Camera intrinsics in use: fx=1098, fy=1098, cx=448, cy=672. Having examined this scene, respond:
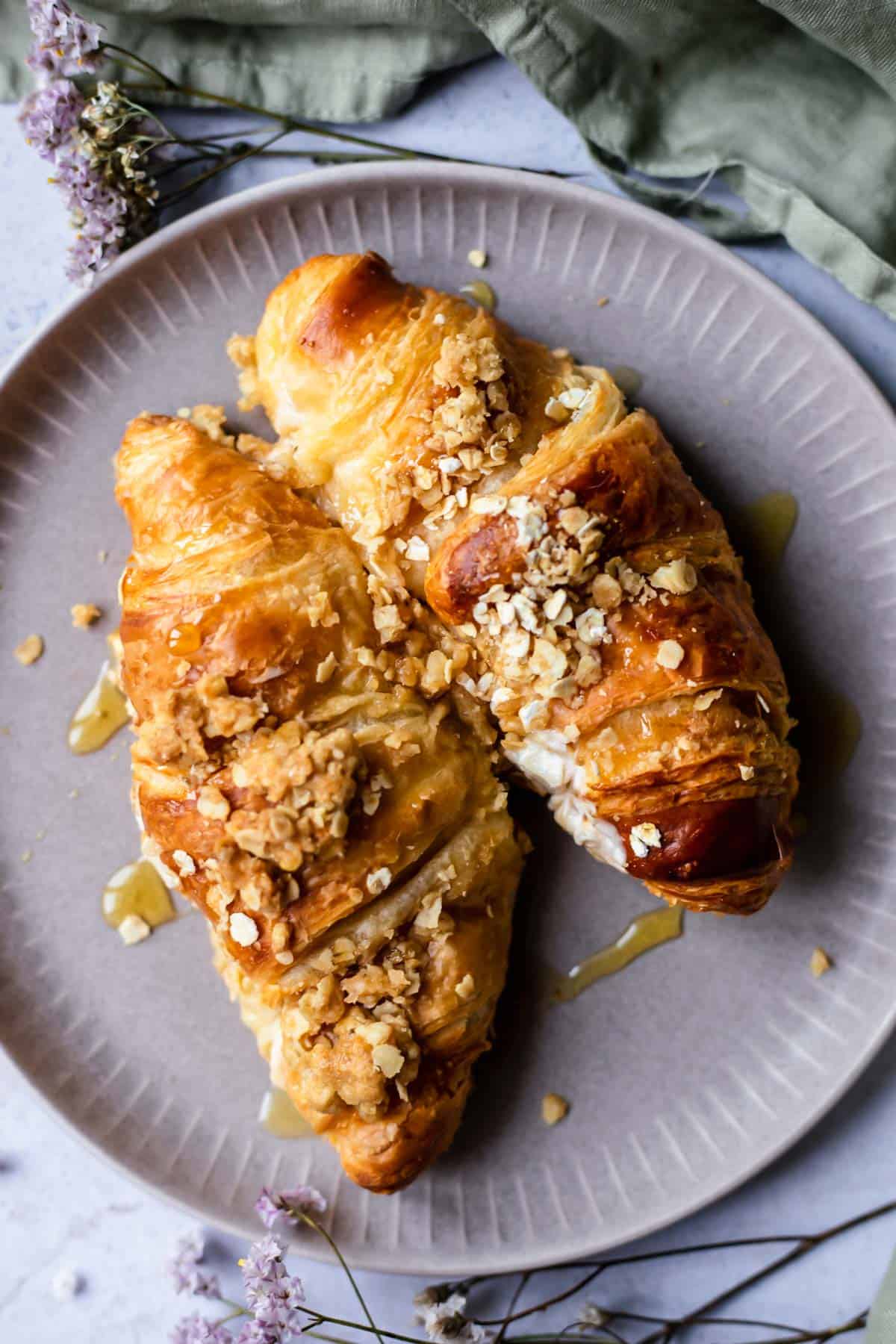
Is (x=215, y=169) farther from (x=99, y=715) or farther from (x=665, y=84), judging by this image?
(x=99, y=715)

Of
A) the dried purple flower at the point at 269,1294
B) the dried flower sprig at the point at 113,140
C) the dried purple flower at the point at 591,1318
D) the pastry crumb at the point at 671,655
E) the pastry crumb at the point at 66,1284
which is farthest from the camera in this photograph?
the pastry crumb at the point at 66,1284

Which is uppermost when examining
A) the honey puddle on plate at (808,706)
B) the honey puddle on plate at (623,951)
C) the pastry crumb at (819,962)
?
the honey puddle on plate at (808,706)

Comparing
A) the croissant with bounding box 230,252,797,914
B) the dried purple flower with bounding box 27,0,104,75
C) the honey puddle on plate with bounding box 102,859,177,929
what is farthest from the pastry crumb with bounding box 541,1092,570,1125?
the dried purple flower with bounding box 27,0,104,75

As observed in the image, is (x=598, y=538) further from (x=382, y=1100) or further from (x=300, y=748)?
(x=382, y=1100)

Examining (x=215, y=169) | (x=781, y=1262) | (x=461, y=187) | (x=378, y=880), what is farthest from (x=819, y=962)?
(x=215, y=169)

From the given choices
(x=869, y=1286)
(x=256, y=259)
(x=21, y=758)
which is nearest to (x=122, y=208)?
(x=256, y=259)

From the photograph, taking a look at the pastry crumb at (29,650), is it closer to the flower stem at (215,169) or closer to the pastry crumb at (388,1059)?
the flower stem at (215,169)

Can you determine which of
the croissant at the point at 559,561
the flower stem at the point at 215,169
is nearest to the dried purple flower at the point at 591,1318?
the croissant at the point at 559,561
